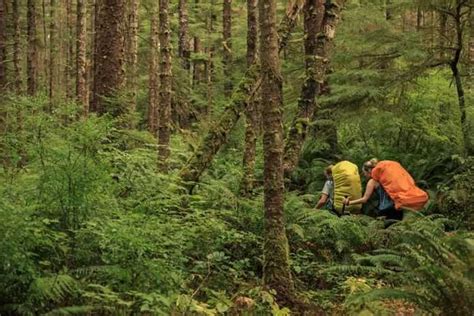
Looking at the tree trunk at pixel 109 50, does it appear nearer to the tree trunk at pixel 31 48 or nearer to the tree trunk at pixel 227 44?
the tree trunk at pixel 31 48

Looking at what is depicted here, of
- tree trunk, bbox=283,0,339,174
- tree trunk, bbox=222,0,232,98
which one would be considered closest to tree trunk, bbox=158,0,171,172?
tree trunk, bbox=283,0,339,174

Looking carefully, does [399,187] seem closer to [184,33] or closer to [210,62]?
[184,33]

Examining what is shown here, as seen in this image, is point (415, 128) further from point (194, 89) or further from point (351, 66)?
point (194, 89)

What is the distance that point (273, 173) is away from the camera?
632cm

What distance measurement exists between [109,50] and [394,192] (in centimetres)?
570

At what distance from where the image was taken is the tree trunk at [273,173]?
632 centimetres

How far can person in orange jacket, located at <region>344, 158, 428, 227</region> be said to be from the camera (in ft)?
33.9

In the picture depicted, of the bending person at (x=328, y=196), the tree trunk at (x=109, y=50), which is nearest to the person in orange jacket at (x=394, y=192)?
the bending person at (x=328, y=196)

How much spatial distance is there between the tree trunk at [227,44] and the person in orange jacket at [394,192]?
1253 centimetres

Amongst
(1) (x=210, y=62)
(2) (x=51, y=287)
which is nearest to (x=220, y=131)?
(2) (x=51, y=287)

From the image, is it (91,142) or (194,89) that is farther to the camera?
(194,89)

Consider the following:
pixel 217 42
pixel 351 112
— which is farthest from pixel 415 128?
pixel 217 42

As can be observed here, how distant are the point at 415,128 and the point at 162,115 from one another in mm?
5762

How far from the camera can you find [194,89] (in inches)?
1087
